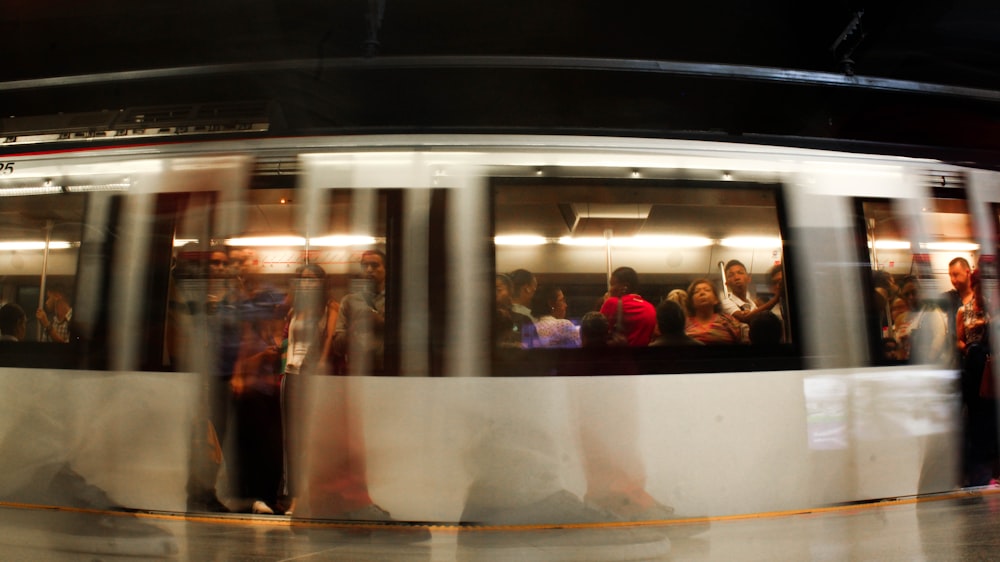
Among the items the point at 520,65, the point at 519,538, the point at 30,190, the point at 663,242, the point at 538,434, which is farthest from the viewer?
the point at 520,65

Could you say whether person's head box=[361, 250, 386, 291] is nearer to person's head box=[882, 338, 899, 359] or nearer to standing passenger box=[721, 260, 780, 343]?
standing passenger box=[721, 260, 780, 343]

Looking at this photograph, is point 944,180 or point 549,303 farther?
point 944,180

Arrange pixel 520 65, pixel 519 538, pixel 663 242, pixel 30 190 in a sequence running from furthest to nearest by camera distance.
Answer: pixel 520 65 < pixel 30 190 < pixel 663 242 < pixel 519 538

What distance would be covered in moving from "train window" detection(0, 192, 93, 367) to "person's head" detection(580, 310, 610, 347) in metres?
3.11

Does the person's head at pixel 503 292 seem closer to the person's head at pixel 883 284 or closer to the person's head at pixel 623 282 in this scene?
the person's head at pixel 623 282

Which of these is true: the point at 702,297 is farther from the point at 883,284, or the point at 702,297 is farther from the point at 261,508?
the point at 261,508

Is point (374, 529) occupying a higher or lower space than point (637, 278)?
lower

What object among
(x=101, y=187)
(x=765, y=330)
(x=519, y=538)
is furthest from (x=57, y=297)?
(x=765, y=330)

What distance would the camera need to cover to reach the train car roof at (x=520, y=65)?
10.7 feet

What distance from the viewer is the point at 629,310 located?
2721mm

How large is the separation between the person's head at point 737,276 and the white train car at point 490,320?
0.06 m

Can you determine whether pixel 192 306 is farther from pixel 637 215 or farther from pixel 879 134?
pixel 879 134

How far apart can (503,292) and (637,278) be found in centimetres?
81

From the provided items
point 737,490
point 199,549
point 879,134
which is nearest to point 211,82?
point 199,549
